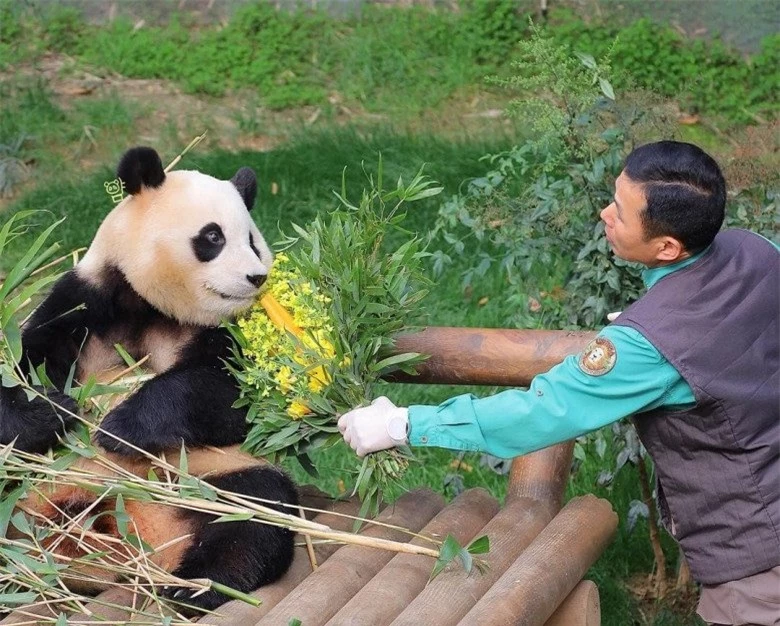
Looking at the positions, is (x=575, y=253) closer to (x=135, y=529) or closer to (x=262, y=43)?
(x=135, y=529)

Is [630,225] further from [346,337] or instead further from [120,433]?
[120,433]

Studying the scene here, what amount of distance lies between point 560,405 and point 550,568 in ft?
1.54

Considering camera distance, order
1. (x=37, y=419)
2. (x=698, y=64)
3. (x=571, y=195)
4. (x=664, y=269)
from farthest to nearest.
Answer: (x=698, y=64), (x=571, y=195), (x=37, y=419), (x=664, y=269)

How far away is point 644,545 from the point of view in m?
3.91

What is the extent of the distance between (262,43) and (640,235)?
485cm

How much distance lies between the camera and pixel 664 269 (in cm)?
257

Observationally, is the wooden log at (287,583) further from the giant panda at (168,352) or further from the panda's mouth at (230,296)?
the panda's mouth at (230,296)

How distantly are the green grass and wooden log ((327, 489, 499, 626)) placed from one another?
102 cm

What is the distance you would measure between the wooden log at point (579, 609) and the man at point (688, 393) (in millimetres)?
358

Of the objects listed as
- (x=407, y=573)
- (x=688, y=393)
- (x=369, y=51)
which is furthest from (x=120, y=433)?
(x=369, y=51)

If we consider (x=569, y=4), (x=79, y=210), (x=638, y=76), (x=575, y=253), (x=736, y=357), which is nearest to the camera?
(x=736, y=357)

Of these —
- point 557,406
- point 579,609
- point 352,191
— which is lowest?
point 352,191

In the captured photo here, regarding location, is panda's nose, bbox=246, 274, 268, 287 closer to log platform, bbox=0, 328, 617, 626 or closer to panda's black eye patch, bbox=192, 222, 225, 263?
panda's black eye patch, bbox=192, 222, 225, 263

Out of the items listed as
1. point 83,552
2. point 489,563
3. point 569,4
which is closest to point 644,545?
point 489,563
